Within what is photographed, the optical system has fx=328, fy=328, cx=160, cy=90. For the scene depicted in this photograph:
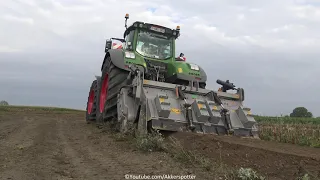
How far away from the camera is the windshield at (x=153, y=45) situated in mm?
8852

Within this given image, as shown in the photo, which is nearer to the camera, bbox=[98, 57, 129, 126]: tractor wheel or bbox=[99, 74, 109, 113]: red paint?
bbox=[98, 57, 129, 126]: tractor wheel

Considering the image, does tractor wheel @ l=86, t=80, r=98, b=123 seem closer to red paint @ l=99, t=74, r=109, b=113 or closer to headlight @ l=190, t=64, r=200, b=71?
red paint @ l=99, t=74, r=109, b=113

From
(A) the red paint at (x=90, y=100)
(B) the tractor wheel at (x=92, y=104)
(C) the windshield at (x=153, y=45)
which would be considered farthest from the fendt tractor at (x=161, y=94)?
(A) the red paint at (x=90, y=100)

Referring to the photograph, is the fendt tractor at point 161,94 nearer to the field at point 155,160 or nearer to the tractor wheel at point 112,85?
the tractor wheel at point 112,85

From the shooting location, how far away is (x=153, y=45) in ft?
29.6

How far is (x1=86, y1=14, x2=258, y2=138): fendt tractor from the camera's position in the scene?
640cm

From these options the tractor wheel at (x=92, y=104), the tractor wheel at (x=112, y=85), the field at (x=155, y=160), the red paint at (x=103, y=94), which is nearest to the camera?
the field at (x=155, y=160)

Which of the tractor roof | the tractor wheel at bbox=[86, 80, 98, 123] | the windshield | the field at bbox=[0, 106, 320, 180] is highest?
the tractor roof

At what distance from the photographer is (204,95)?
7609mm

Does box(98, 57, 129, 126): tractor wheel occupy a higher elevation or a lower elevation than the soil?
higher

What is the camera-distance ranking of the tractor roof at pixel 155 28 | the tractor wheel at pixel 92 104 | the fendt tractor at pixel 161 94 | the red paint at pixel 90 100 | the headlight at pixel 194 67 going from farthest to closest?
the red paint at pixel 90 100 → the tractor wheel at pixel 92 104 → the tractor roof at pixel 155 28 → the headlight at pixel 194 67 → the fendt tractor at pixel 161 94

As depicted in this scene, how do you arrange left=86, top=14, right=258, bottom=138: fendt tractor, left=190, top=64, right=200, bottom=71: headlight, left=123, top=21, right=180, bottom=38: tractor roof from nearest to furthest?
left=86, top=14, right=258, bottom=138: fendt tractor → left=190, top=64, right=200, bottom=71: headlight → left=123, top=21, right=180, bottom=38: tractor roof

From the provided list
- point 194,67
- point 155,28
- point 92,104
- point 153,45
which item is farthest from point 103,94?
point 194,67

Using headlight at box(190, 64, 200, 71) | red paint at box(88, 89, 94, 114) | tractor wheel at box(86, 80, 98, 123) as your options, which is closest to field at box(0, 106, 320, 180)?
headlight at box(190, 64, 200, 71)
